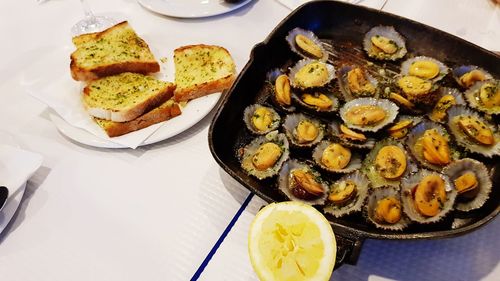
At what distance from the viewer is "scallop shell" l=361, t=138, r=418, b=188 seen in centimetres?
104

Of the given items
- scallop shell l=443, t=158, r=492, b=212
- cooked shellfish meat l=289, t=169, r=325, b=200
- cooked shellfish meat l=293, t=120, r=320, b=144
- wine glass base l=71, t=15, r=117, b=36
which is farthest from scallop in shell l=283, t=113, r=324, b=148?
wine glass base l=71, t=15, r=117, b=36

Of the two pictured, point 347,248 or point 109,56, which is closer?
point 347,248

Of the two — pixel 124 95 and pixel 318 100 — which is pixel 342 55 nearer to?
pixel 318 100

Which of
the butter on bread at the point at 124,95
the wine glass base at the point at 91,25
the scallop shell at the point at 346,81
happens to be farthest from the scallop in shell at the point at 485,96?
the wine glass base at the point at 91,25

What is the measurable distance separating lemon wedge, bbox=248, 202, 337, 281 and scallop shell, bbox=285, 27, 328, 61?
2.02 feet

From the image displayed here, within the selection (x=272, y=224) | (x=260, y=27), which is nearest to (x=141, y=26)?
(x=260, y=27)

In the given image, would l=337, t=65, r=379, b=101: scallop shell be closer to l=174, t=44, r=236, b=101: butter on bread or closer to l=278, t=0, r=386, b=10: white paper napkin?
l=174, t=44, r=236, b=101: butter on bread

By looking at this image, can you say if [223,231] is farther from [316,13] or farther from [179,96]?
[316,13]

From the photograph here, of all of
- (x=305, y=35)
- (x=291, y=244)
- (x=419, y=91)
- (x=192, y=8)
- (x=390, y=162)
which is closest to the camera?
(x=291, y=244)

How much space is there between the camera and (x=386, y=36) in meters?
1.37

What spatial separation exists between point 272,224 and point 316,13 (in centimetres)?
82

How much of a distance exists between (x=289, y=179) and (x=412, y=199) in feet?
0.88

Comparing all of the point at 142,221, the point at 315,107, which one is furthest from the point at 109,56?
the point at 315,107

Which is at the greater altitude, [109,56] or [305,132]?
[305,132]
